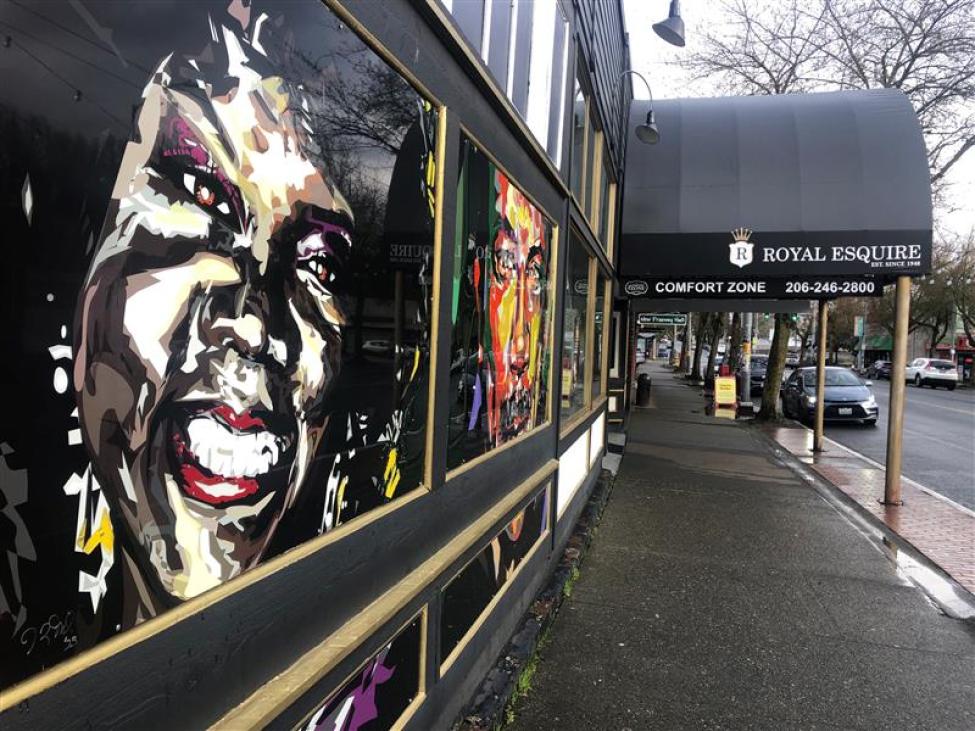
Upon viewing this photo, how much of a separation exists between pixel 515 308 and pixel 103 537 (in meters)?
2.76

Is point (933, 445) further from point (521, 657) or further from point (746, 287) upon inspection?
point (521, 657)

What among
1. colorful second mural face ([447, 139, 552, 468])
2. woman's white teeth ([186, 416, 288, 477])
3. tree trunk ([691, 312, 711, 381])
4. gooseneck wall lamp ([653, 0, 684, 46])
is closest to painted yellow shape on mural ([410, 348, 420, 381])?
colorful second mural face ([447, 139, 552, 468])

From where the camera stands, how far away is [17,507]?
998 mm

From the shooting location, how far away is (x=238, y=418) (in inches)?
57.3

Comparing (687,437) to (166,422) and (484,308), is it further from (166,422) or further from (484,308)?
(166,422)

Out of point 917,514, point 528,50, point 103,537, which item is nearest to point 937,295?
point 917,514

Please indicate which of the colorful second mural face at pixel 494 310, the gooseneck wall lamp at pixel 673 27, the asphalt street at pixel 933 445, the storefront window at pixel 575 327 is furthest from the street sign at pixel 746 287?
the colorful second mural face at pixel 494 310

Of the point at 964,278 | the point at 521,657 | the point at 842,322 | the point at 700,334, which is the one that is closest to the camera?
the point at 521,657

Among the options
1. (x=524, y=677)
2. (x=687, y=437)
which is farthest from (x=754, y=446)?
(x=524, y=677)

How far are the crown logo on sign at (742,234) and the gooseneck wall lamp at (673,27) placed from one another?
2.86 meters

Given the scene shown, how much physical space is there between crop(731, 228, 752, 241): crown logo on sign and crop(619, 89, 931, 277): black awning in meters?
0.01

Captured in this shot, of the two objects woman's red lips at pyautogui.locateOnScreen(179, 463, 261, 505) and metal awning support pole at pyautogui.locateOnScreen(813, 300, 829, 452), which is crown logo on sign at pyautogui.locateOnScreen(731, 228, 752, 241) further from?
woman's red lips at pyautogui.locateOnScreen(179, 463, 261, 505)

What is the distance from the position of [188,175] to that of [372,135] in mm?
820
